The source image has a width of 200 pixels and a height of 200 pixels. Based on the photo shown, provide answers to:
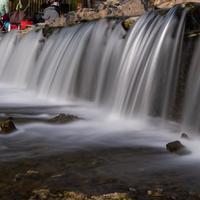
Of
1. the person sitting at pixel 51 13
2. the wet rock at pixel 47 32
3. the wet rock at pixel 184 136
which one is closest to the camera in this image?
the wet rock at pixel 184 136

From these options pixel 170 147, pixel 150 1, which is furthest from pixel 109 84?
pixel 150 1

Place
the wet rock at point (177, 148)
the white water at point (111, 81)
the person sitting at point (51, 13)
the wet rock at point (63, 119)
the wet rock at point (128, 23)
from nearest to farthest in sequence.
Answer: the wet rock at point (177, 148) → the white water at point (111, 81) → the wet rock at point (63, 119) → the wet rock at point (128, 23) → the person sitting at point (51, 13)

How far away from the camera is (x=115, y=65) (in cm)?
809

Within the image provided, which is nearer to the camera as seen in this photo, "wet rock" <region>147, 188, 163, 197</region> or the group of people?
"wet rock" <region>147, 188, 163, 197</region>

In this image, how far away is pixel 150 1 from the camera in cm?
1459

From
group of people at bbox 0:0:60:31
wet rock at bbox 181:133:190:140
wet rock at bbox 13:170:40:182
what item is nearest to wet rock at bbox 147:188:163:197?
wet rock at bbox 13:170:40:182

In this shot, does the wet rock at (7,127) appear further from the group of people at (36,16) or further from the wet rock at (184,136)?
the group of people at (36,16)

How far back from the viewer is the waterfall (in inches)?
262

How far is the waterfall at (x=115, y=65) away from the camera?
6664 millimetres

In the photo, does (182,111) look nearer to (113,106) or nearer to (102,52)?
(113,106)

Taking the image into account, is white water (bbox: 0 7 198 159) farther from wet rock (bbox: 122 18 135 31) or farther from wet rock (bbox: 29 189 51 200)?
wet rock (bbox: 29 189 51 200)

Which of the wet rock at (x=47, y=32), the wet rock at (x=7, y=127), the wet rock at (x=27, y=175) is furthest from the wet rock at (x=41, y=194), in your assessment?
the wet rock at (x=47, y=32)

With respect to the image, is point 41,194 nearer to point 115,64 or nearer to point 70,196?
point 70,196

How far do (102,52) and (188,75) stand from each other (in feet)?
9.43
